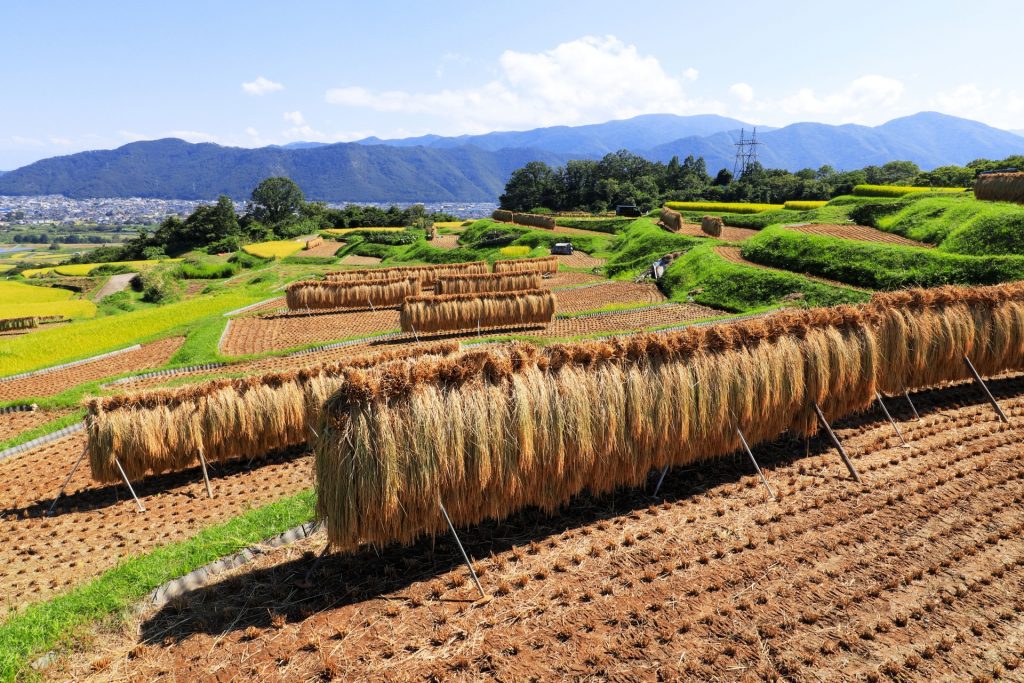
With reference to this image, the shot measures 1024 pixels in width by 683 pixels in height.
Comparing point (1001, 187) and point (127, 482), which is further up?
point (1001, 187)

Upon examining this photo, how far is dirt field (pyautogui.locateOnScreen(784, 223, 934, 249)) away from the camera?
3108cm

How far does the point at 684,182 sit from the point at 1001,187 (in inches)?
2911

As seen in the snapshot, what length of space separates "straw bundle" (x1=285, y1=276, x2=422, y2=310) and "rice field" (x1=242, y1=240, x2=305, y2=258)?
40.9m

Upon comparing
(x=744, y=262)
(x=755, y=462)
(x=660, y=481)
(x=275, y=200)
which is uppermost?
(x=275, y=200)

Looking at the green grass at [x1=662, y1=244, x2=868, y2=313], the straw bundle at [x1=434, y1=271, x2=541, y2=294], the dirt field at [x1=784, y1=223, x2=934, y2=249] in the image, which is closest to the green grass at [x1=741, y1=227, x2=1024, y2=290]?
the green grass at [x1=662, y1=244, x2=868, y2=313]

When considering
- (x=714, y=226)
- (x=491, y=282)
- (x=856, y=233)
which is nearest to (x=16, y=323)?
(x=491, y=282)

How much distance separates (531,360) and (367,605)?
14.0 ft

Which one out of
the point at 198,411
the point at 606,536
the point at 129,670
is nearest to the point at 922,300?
the point at 606,536

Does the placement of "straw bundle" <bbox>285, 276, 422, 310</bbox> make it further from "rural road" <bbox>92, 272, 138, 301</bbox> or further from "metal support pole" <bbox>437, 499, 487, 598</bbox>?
"rural road" <bbox>92, 272, 138, 301</bbox>

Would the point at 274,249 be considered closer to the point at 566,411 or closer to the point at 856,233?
the point at 856,233

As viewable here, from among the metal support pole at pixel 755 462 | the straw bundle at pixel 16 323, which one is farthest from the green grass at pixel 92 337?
the metal support pole at pixel 755 462

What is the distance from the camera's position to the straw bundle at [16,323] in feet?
133

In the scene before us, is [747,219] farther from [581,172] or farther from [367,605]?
[581,172]

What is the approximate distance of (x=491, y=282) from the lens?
36938 millimetres
